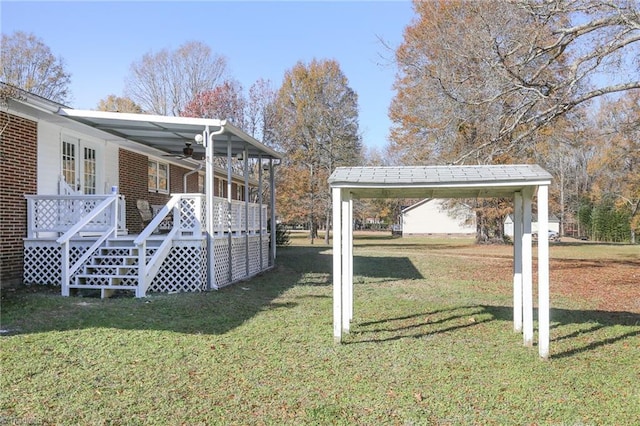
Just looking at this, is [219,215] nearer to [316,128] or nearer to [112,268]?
[112,268]

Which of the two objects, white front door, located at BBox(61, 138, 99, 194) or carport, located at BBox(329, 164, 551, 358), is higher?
white front door, located at BBox(61, 138, 99, 194)

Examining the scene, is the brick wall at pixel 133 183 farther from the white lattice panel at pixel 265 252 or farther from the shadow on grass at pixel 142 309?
the shadow on grass at pixel 142 309

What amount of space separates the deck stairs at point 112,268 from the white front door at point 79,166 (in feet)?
7.91

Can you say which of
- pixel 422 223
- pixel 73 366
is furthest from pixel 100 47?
pixel 422 223

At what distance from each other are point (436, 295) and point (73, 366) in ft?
23.4

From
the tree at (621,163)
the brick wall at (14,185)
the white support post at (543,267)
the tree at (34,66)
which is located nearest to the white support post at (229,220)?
the brick wall at (14,185)

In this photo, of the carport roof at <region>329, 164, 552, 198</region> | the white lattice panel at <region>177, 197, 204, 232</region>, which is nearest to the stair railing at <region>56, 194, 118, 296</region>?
the white lattice panel at <region>177, 197, 204, 232</region>

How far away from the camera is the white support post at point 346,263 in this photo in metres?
6.34

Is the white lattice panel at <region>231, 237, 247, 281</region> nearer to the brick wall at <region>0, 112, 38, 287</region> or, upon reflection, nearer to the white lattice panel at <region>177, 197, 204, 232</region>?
the white lattice panel at <region>177, 197, 204, 232</region>

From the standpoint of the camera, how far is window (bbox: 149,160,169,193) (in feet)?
50.9

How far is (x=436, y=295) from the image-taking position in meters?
9.84

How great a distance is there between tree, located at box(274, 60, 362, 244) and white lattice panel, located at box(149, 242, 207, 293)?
21939 millimetres

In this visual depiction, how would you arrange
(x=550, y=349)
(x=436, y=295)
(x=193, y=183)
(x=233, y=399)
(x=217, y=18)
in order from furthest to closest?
1. (x=193, y=183)
2. (x=217, y=18)
3. (x=436, y=295)
4. (x=550, y=349)
5. (x=233, y=399)

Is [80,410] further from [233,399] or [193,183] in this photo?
[193,183]
